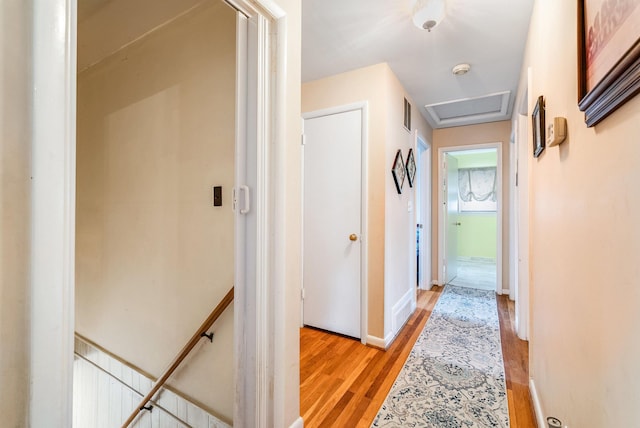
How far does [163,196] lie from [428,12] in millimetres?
1842

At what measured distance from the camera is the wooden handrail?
56.2 inches

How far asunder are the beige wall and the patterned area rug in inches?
46.2

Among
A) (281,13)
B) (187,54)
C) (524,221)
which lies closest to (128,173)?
(187,54)

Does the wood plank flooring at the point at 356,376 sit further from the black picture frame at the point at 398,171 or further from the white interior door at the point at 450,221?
the white interior door at the point at 450,221

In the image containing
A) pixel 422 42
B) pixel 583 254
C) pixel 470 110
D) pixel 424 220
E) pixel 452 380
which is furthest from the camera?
pixel 424 220

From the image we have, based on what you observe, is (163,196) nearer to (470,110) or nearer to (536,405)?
(536,405)

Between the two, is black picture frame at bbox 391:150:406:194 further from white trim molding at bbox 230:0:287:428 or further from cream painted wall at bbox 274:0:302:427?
white trim molding at bbox 230:0:287:428

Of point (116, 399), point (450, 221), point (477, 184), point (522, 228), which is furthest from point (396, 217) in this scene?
point (477, 184)

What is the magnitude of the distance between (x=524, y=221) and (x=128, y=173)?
10.1 ft

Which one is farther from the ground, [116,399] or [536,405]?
[536,405]

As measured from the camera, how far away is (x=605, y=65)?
686 mm

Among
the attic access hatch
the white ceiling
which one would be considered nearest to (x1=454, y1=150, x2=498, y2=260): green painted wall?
the attic access hatch

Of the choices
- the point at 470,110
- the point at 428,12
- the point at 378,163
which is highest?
the point at 470,110

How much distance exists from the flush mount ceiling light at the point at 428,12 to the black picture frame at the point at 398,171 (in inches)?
42.0
